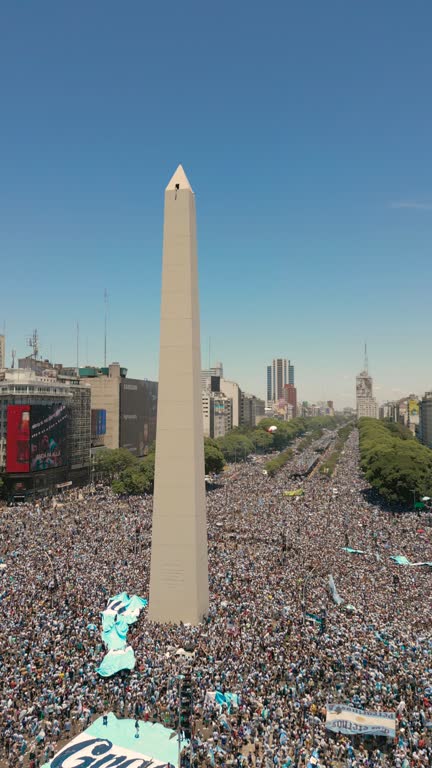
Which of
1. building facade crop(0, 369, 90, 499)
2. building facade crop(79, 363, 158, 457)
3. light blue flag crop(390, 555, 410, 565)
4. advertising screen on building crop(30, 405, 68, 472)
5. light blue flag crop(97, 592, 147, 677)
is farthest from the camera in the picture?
building facade crop(79, 363, 158, 457)

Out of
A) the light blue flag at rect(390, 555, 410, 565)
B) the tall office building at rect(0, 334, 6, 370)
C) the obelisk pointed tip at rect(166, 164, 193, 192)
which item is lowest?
the light blue flag at rect(390, 555, 410, 565)

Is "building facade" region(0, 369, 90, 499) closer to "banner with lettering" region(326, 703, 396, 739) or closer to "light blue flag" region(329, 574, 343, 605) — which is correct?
"light blue flag" region(329, 574, 343, 605)

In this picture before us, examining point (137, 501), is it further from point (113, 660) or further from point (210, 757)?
point (210, 757)

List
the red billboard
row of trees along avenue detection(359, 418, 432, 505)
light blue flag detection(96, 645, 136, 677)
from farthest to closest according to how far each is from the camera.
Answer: the red billboard → row of trees along avenue detection(359, 418, 432, 505) → light blue flag detection(96, 645, 136, 677)

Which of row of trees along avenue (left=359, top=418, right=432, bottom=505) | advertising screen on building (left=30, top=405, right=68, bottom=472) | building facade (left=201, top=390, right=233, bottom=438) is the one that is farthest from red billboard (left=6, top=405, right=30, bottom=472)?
building facade (left=201, top=390, right=233, bottom=438)

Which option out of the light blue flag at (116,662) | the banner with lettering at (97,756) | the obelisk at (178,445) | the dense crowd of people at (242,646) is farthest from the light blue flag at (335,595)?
the banner with lettering at (97,756)

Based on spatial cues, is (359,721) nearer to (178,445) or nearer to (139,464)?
(178,445)

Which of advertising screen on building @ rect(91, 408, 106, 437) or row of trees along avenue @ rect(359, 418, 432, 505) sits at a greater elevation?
advertising screen on building @ rect(91, 408, 106, 437)
